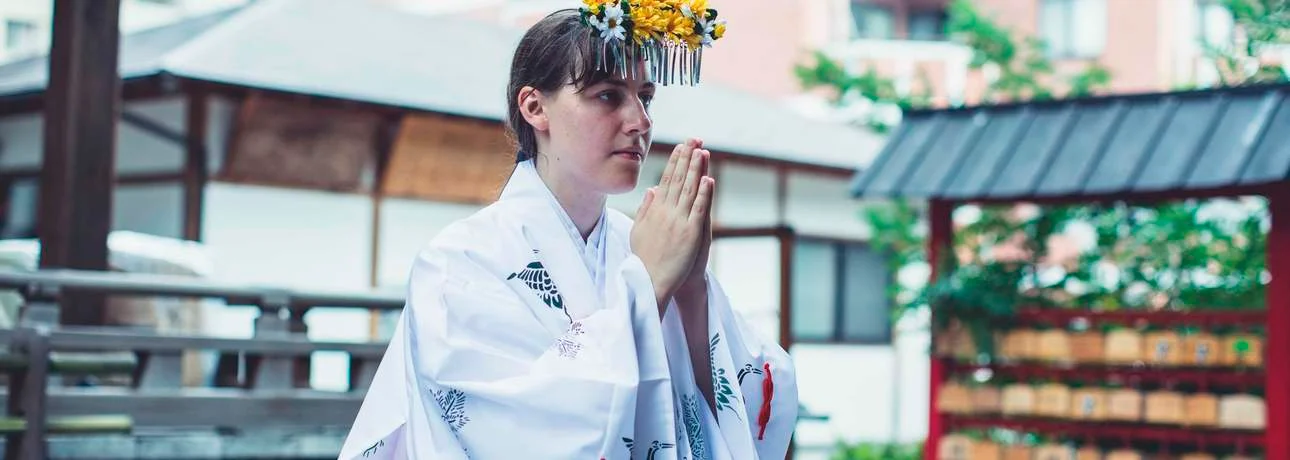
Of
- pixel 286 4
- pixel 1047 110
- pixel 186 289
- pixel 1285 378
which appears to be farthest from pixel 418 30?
pixel 1285 378

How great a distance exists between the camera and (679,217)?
7.82 ft

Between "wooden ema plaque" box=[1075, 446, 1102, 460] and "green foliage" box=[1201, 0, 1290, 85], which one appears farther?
"green foliage" box=[1201, 0, 1290, 85]

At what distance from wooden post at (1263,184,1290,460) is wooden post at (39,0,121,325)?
582 centimetres

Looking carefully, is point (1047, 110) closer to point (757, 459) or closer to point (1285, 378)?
point (1285, 378)

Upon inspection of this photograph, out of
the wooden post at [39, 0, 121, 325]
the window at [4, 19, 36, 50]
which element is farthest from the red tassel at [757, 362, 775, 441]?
the window at [4, 19, 36, 50]

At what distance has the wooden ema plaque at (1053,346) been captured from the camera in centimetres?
916

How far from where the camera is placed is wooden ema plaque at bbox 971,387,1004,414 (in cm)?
938

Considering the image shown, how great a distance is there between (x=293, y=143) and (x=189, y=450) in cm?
485

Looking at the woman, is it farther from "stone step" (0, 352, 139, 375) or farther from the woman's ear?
"stone step" (0, 352, 139, 375)

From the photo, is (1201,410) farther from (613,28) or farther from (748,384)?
(613,28)

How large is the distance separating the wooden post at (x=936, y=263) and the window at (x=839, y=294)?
6.22 meters

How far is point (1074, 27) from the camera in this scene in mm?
24359

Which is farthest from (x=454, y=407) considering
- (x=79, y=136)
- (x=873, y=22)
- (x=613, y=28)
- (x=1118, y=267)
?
(x=873, y=22)

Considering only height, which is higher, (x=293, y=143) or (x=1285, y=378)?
(x=293, y=143)
